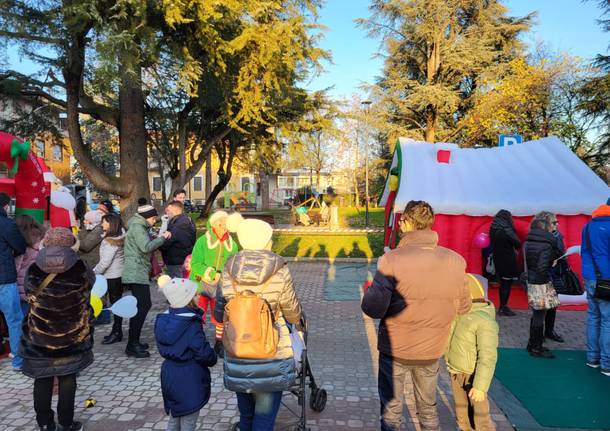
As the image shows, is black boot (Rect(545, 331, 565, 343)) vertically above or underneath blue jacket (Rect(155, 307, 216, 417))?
underneath

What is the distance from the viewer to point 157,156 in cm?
3062

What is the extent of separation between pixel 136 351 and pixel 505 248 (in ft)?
18.8

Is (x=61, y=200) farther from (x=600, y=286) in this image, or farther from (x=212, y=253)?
(x=600, y=286)

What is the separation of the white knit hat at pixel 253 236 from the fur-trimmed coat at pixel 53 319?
1.60 meters

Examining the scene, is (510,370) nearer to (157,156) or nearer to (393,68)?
(393,68)

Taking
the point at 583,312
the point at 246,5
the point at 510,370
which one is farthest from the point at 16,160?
the point at 583,312

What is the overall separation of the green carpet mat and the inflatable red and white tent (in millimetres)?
2736

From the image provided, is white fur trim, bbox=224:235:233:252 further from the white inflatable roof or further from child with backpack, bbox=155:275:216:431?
the white inflatable roof

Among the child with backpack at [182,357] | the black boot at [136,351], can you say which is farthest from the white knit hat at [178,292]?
the black boot at [136,351]

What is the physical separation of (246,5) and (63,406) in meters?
10.4

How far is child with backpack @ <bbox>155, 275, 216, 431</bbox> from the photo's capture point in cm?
299

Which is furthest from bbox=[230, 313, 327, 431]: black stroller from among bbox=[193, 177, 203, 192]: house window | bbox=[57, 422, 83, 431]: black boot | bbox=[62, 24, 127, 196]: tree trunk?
bbox=[193, 177, 203, 192]: house window

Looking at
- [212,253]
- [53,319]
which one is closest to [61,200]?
[212,253]

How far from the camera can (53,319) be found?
3.40m
